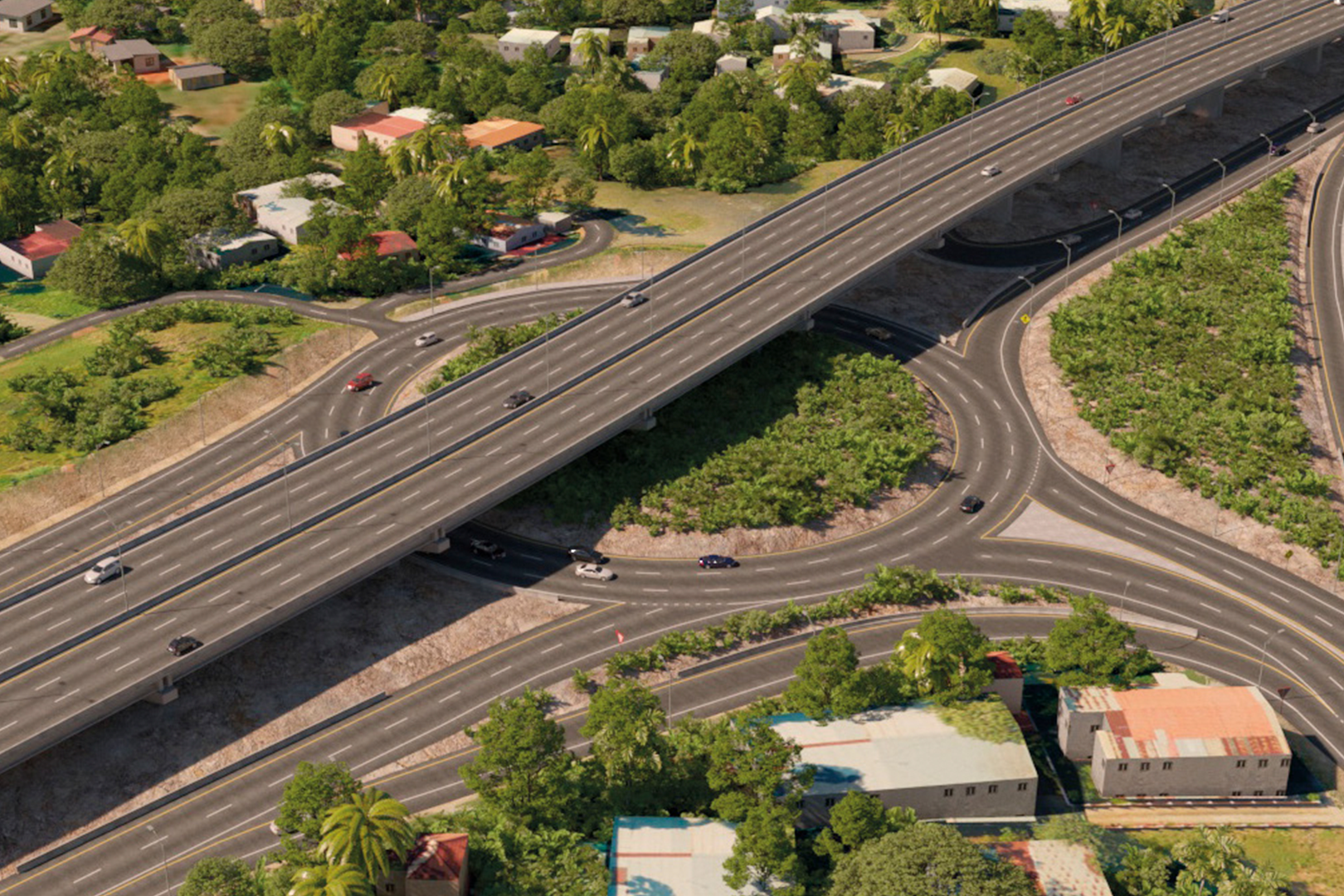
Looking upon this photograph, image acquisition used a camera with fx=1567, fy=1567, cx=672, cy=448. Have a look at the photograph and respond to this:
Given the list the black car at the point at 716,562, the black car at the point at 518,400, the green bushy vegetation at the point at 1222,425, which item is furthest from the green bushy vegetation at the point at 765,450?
the green bushy vegetation at the point at 1222,425

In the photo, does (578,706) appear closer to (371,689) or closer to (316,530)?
(371,689)

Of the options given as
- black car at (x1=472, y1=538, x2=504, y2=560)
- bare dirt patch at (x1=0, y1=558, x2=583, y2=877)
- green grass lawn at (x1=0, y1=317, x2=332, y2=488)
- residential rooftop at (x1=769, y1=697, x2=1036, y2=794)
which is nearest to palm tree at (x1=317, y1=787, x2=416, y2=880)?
bare dirt patch at (x1=0, y1=558, x2=583, y2=877)

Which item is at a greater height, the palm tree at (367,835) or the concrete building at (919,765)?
the palm tree at (367,835)

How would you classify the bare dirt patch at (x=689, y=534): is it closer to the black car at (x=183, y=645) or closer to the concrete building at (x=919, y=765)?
the concrete building at (x=919, y=765)

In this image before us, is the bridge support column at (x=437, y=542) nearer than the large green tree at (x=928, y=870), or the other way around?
the large green tree at (x=928, y=870)

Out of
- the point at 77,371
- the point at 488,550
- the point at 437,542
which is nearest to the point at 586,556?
the point at 488,550

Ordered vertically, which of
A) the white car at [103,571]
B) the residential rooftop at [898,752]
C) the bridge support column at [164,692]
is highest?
the white car at [103,571]

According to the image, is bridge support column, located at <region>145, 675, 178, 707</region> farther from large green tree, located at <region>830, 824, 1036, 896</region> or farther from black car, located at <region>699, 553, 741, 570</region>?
large green tree, located at <region>830, 824, 1036, 896</region>
